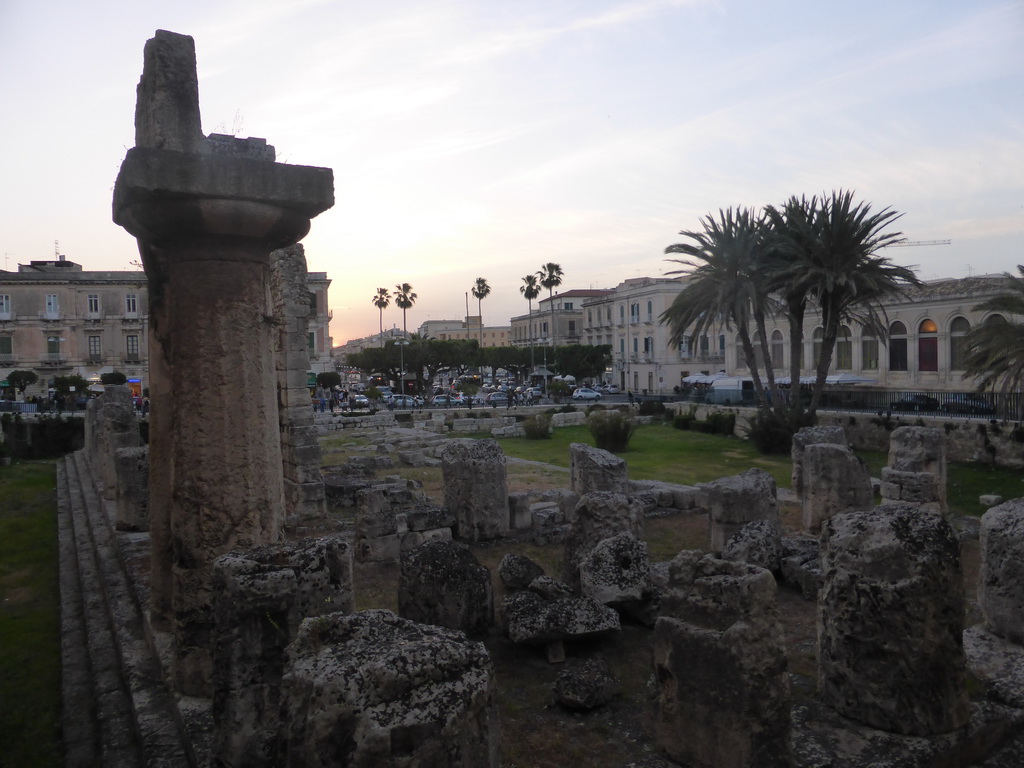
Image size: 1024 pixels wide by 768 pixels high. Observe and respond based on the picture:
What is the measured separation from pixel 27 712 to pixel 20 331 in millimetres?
46120

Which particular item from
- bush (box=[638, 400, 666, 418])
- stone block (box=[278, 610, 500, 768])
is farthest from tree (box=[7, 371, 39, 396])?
stone block (box=[278, 610, 500, 768])

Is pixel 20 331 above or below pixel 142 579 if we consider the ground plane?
above

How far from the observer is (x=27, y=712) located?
540cm

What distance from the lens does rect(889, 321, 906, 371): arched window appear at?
38625 mm

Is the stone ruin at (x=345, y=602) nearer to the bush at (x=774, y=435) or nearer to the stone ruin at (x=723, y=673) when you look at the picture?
the stone ruin at (x=723, y=673)

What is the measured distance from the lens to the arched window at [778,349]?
45.9 meters

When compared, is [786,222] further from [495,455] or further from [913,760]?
[913,760]

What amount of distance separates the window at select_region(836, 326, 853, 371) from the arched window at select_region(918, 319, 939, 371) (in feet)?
13.1

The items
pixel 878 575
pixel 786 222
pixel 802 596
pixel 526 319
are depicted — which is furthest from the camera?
pixel 526 319

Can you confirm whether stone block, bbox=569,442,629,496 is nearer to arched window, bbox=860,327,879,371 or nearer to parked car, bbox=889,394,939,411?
parked car, bbox=889,394,939,411

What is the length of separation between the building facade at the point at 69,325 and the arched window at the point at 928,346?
32.1 meters

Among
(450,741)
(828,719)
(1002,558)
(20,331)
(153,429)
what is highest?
(20,331)

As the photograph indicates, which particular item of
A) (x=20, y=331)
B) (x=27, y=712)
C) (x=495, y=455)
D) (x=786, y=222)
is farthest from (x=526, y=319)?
(x=27, y=712)

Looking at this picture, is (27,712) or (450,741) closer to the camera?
(450,741)
